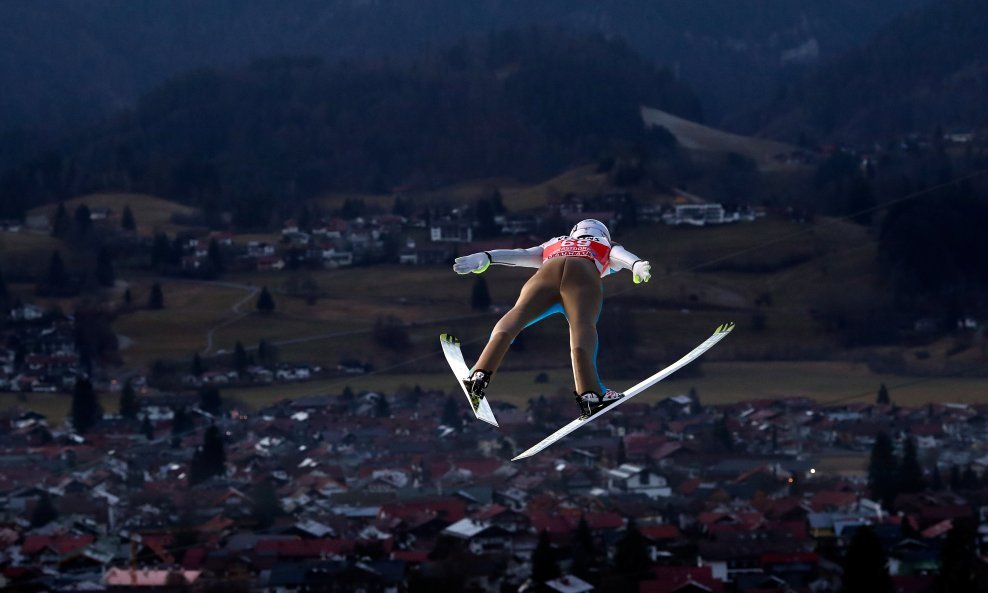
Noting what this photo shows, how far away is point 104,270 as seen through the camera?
68000mm

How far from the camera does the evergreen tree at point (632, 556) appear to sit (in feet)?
100

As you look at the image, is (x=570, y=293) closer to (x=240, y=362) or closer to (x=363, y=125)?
(x=240, y=362)

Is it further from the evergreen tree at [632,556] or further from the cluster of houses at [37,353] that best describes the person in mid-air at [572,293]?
the cluster of houses at [37,353]

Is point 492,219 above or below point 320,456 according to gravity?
above

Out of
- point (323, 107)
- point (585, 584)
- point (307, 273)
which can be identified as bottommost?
point (585, 584)

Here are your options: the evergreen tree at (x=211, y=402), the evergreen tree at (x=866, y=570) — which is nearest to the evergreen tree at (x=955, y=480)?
the evergreen tree at (x=866, y=570)

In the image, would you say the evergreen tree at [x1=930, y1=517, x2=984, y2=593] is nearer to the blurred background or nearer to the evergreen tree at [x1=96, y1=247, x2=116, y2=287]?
the blurred background

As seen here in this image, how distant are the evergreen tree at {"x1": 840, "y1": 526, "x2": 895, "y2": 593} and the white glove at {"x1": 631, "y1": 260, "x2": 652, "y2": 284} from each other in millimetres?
19158

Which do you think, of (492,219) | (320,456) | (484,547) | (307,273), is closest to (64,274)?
(307,273)

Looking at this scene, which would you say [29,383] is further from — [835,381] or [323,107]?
[323,107]

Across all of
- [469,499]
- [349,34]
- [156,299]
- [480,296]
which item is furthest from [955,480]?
[349,34]

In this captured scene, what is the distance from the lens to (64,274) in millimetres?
67125

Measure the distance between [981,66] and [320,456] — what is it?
72614mm

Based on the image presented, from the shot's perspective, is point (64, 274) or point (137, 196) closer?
point (64, 274)
